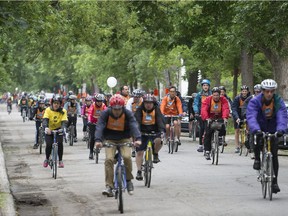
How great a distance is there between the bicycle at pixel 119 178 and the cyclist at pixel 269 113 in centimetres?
195

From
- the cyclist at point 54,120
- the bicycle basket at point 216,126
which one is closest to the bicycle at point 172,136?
the bicycle basket at point 216,126

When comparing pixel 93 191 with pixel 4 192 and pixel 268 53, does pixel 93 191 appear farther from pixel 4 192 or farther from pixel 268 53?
pixel 268 53

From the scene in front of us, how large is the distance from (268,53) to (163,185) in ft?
58.9

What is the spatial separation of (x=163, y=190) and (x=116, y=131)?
215 cm

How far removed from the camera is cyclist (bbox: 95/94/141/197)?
1271 centimetres

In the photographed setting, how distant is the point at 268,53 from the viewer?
32.7 meters

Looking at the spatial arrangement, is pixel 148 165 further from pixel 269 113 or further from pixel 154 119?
pixel 269 113

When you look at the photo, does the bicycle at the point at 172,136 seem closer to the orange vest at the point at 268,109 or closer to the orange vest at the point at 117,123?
the orange vest at the point at 268,109

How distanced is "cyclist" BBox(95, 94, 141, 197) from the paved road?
0.45 meters

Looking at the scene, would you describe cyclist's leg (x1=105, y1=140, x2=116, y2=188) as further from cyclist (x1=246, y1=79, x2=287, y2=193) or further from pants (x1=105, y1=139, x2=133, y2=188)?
cyclist (x1=246, y1=79, x2=287, y2=193)

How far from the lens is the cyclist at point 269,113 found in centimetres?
1295

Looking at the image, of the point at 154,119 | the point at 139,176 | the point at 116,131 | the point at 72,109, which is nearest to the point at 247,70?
the point at 72,109

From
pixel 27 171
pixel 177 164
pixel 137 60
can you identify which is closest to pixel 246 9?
pixel 177 164

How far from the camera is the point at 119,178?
12.1m
